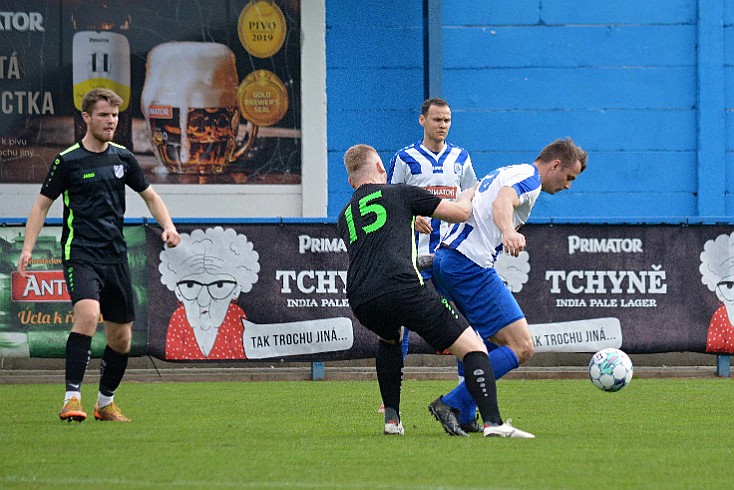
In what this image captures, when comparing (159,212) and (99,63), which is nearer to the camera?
(159,212)

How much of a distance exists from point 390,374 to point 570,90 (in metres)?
9.55

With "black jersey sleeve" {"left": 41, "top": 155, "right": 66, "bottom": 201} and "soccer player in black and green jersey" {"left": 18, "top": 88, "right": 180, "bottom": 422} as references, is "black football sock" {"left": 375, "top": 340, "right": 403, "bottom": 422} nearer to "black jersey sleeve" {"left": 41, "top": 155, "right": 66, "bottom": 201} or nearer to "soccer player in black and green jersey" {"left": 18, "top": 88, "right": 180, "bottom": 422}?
"soccer player in black and green jersey" {"left": 18, "top": 88, "right": 180, "bottom": 422}

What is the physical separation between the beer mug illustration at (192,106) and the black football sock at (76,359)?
7.97m

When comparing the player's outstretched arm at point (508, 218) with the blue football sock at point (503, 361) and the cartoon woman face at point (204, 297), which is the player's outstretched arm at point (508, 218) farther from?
the cartoon woman face at point (204, 297)

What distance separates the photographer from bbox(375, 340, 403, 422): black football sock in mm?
8258

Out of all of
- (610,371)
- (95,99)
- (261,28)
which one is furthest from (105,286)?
(261,28)

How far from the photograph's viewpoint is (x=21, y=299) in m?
13.4

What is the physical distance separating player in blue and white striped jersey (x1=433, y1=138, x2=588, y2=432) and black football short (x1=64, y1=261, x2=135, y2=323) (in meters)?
2.25

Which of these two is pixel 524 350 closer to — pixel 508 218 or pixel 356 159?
pixel 508 218

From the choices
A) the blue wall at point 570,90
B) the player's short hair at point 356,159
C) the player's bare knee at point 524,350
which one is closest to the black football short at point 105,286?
the player's short hair at point 356,159

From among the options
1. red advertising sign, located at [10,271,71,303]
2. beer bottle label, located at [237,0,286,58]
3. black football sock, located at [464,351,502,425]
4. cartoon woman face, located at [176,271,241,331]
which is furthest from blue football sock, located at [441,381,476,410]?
beer bottle label, located at [237,0,286,58]

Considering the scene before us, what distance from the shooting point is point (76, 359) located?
9.19 m

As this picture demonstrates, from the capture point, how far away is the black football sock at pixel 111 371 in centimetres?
941

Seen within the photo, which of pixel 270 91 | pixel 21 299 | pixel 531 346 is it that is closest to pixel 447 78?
pixel 270 91
